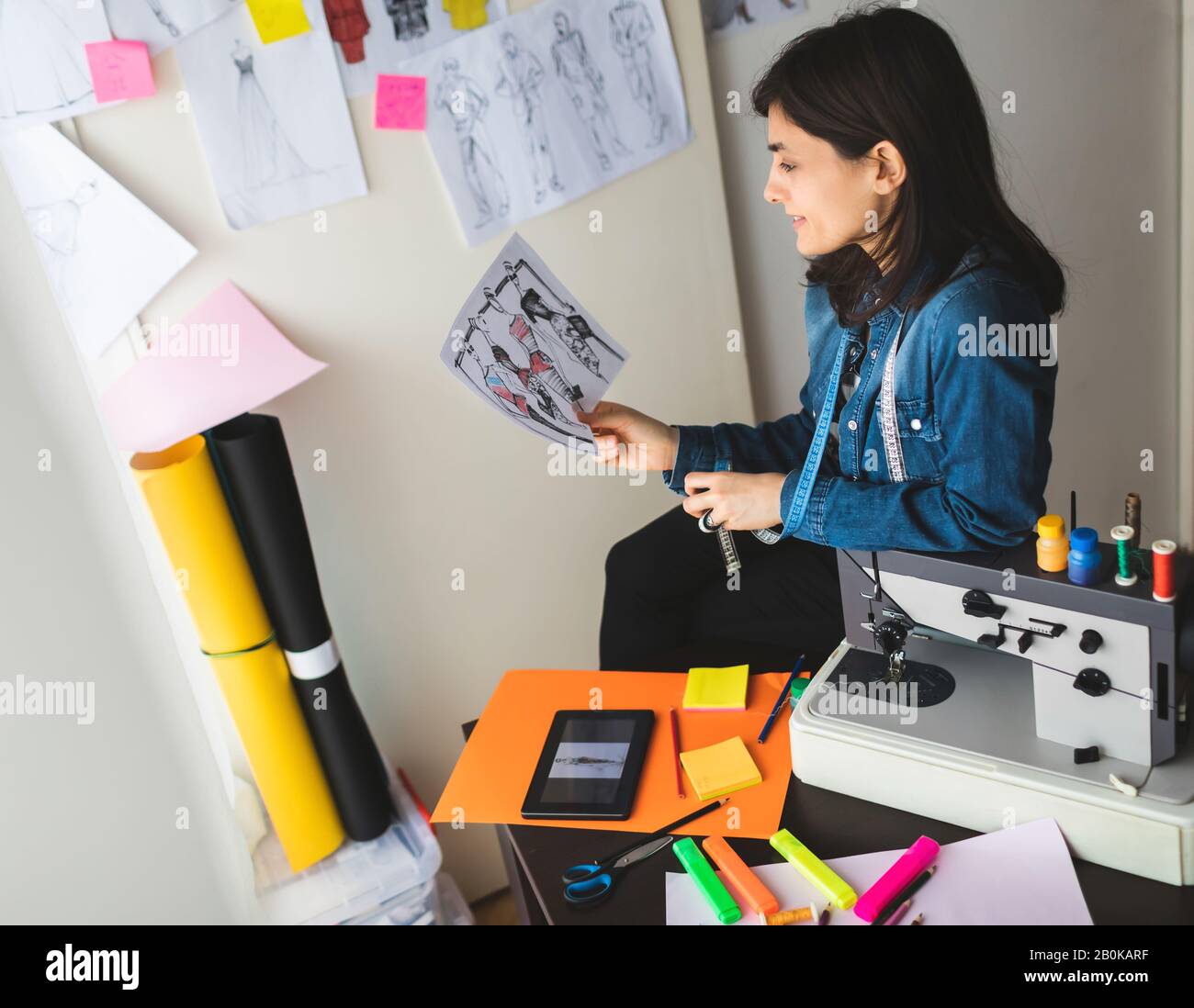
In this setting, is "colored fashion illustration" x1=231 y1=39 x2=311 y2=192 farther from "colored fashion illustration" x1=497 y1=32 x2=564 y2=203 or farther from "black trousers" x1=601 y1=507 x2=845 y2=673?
"black trousers" x1=601 y1=507 x2=845 y2=673

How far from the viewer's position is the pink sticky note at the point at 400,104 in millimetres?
1681

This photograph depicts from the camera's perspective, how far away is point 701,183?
1979mm

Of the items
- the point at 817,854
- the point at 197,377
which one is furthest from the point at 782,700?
the point at 197,377

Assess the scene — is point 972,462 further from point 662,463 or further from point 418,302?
point 418,302

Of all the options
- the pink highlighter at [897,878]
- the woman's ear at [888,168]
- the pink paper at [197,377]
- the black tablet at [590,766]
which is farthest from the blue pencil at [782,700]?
the pink paper at [197,377]

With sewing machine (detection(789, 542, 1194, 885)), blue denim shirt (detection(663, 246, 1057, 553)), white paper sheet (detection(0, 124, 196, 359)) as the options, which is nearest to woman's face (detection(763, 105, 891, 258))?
blue denim shirt (detection(663, 246, 1057, 553))

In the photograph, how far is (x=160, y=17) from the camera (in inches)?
59.2

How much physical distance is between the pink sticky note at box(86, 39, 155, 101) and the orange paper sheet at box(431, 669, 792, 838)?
1.02 metres

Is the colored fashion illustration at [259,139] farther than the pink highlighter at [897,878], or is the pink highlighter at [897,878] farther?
the colored fashion illustration at [259,139]

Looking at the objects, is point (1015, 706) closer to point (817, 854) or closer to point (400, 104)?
point (817, 854)

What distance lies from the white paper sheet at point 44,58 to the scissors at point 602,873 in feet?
4.17

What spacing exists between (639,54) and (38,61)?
983 millimetres

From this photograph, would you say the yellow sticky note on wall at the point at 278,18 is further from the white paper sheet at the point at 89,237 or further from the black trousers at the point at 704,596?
the black trousers at the point at 704,596
